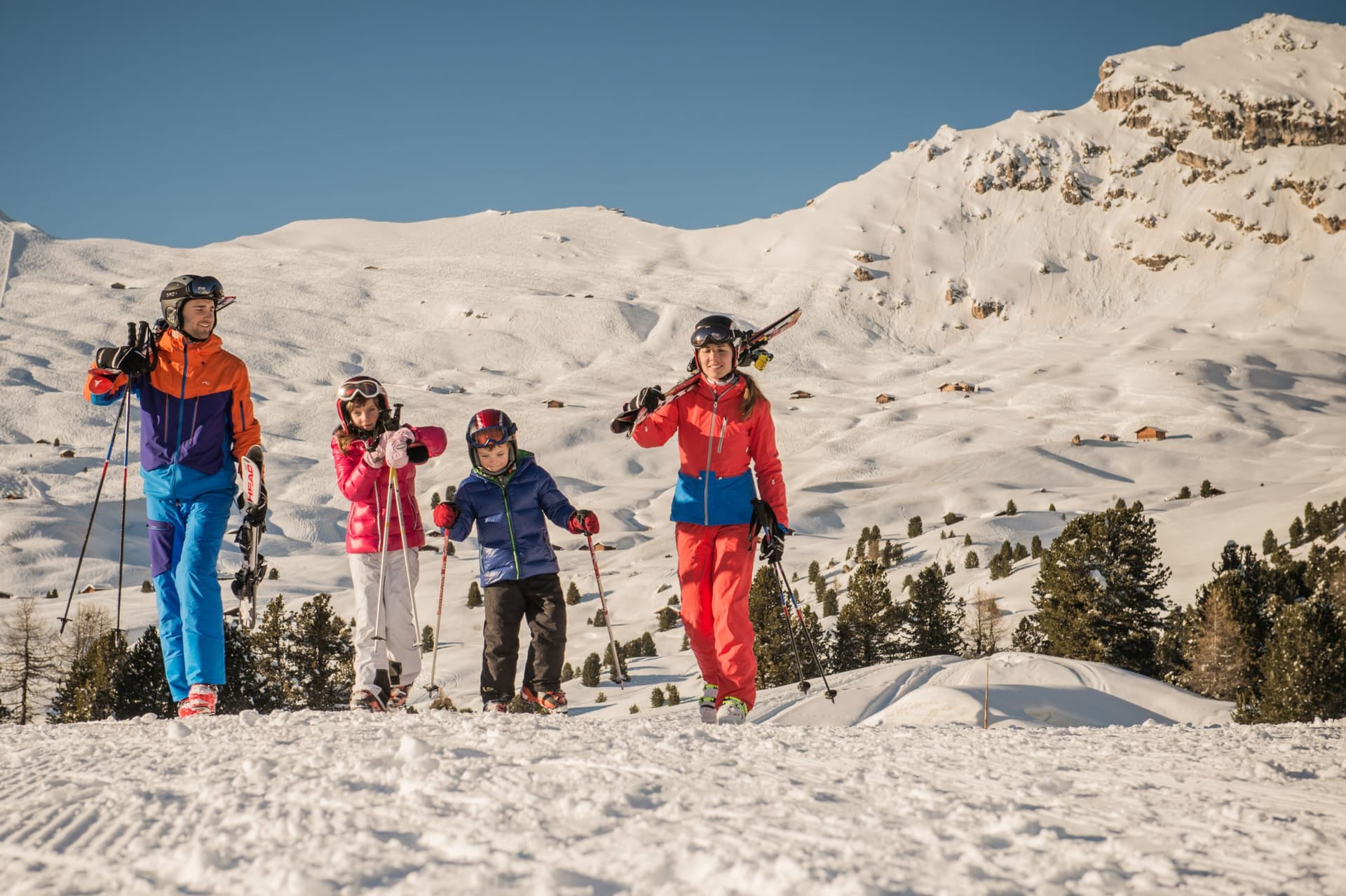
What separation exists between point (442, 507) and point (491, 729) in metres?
2.40

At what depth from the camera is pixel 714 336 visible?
6.12m

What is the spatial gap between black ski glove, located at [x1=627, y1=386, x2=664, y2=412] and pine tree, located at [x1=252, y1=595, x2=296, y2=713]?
20.7 m

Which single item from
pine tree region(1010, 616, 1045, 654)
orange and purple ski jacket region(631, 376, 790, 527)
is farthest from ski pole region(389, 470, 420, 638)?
pine tree region(1010, 616, 1045, 654)

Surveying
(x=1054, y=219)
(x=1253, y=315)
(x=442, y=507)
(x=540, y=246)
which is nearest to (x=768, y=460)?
(x=442, y=507)

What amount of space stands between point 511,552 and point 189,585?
5.63 feet

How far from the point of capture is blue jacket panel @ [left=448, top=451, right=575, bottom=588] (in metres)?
6.06

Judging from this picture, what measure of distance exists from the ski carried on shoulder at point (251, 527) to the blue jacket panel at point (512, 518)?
1.07m

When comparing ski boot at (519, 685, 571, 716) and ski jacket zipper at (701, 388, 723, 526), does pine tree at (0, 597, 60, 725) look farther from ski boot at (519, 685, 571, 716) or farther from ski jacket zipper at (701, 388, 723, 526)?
ski jacket zipper at (701, 388, 723, 526)

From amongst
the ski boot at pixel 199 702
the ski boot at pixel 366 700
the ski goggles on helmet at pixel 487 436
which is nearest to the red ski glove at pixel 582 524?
the ski goggles on helmet at pixel 487 436

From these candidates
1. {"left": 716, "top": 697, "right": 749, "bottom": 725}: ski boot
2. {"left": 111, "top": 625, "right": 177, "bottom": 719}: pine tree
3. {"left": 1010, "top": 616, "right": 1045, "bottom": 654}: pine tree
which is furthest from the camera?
{"left": 1010, "top": 616, "right": 1045, "bottom": 654}: pine tree

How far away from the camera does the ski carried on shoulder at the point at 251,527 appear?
5551 mm

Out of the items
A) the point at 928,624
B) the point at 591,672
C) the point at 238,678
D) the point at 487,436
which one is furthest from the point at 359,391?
the point at 928,624

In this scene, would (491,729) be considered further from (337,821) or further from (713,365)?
(713,365)

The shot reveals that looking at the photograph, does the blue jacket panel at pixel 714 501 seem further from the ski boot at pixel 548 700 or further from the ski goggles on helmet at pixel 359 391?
the ski goggles on helmet at pixel 359 391
